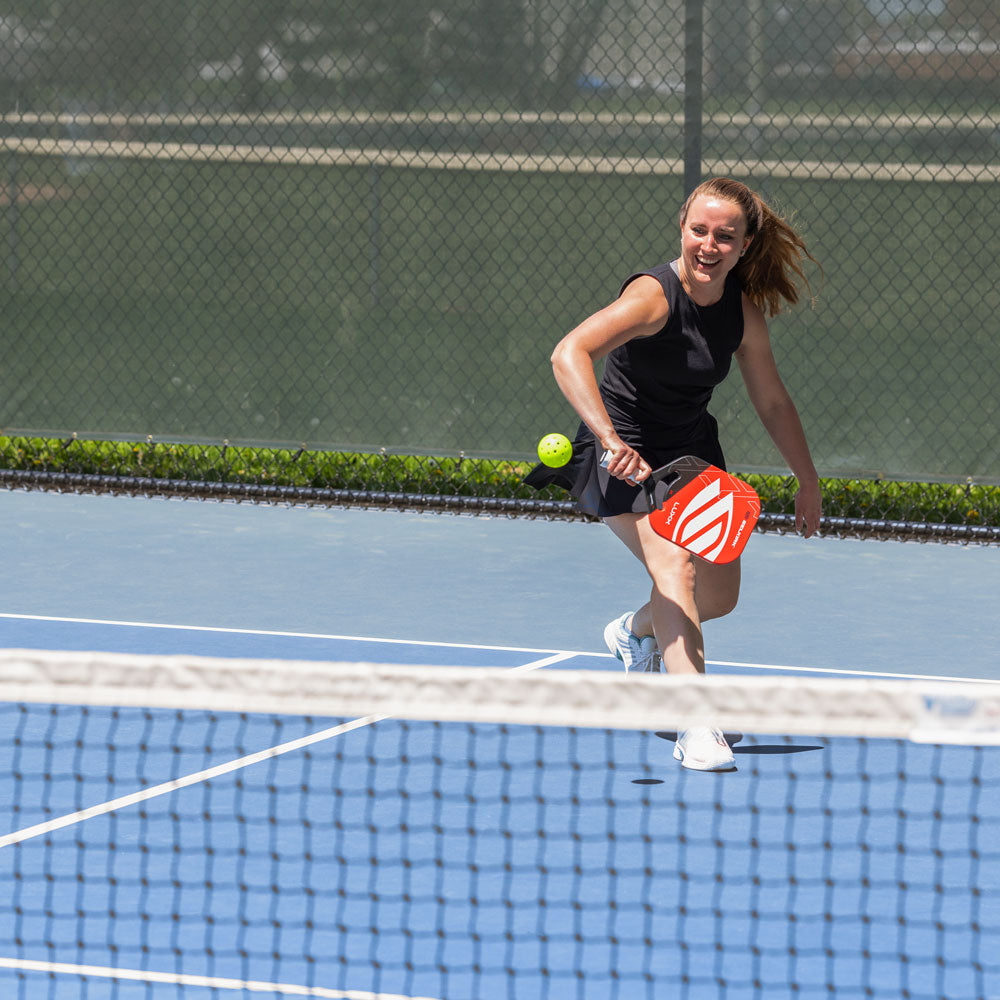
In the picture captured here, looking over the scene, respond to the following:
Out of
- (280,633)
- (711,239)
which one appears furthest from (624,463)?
(280,633)

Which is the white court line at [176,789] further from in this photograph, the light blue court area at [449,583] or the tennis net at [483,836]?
the light blue court area at [449,583]

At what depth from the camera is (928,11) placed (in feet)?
26.2

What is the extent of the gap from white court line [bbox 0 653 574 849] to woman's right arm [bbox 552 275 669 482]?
0.71m

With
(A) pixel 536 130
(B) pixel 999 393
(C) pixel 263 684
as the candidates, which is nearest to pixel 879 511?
(B) pixel 999 393

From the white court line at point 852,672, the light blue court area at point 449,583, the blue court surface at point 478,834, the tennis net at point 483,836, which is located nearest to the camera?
the tennis net at point 483,836

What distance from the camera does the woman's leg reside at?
16.5ft

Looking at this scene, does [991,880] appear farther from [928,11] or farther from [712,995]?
[928,11]

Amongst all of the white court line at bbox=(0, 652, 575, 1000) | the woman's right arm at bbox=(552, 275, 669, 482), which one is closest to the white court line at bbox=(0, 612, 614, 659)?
the white court line at bbox=(0, 652, 575, 1000)

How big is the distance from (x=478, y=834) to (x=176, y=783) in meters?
0.87

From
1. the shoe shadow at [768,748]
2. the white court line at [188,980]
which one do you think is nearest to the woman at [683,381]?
the shoe shadow at [768,748]

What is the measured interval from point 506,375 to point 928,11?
2.55 metres

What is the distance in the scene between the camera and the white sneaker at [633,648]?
18.3ft

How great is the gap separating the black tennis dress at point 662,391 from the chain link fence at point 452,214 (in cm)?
328

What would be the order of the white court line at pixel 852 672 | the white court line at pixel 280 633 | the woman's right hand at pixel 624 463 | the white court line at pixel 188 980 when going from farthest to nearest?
the white court line at pixel 280 633, the white court line at pixel 852 672, the woman's right hand at pixel 624 463, the white court line at pixel 188 980
